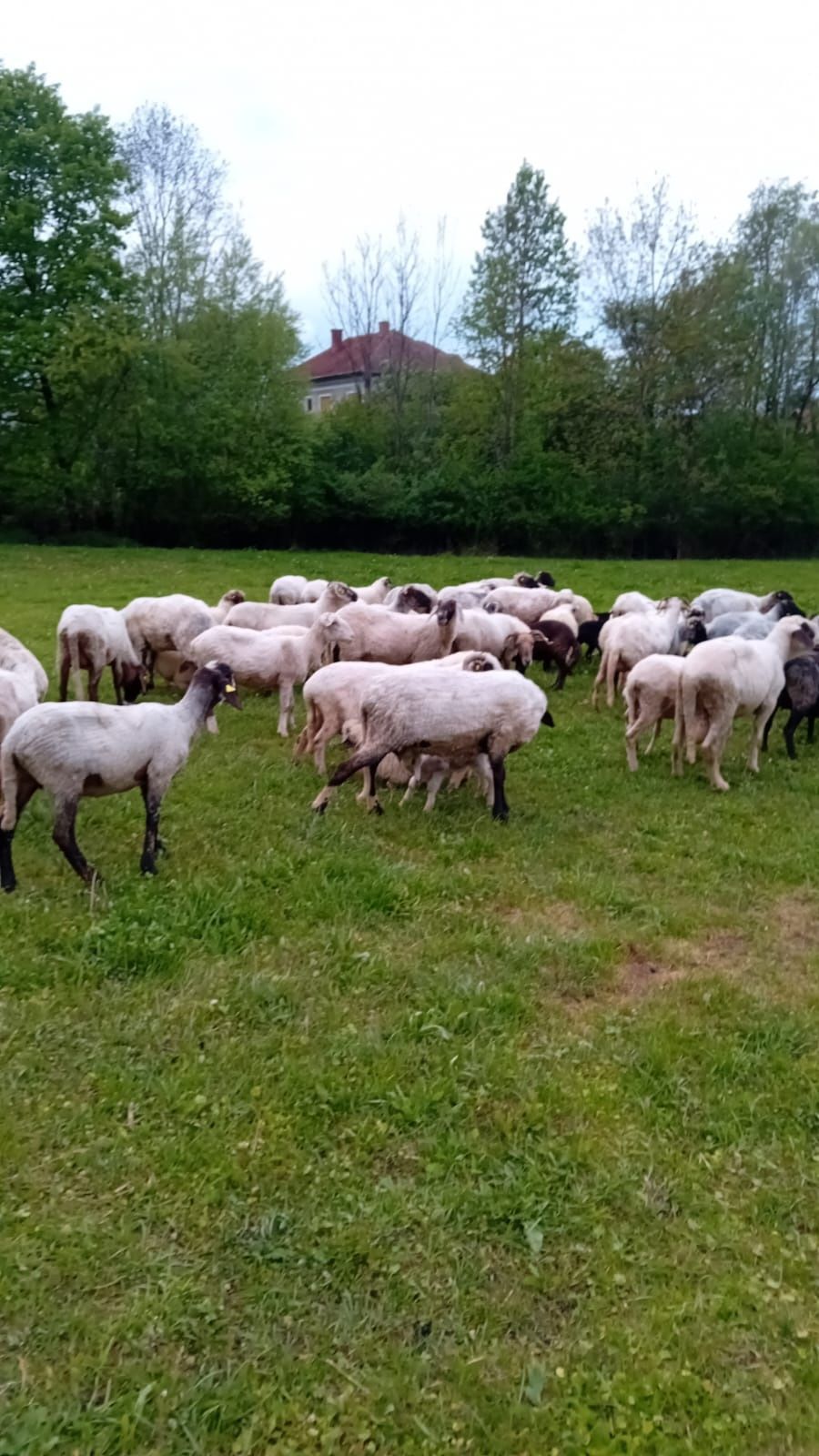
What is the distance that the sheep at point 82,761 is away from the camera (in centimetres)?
616

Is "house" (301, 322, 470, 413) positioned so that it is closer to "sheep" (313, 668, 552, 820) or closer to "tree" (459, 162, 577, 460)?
"tree" (459, 162, 577, 460)

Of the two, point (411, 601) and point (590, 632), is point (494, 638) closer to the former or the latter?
point (411, 601)

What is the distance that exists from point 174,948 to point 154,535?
35.2m

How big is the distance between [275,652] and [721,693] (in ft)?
15.8

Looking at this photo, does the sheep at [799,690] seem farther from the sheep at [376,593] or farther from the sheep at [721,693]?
the sheep at [376,593]

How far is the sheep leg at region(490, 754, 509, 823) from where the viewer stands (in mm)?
8359

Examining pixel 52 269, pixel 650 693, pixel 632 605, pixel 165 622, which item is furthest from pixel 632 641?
pixel 52 269

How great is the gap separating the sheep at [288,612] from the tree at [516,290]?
2925 cm

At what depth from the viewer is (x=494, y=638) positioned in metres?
12.3

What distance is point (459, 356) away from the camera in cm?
4356

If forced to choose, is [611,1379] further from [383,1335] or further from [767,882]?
[767,882]

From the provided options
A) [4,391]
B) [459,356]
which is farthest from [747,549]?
[4,391]

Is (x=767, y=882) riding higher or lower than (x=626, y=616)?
lower

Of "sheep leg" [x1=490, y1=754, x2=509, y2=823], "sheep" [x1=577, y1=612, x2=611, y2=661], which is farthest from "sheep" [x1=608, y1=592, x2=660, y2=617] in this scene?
"sheep leg" [x1=490, y1=754, x2=509, y2=823]
